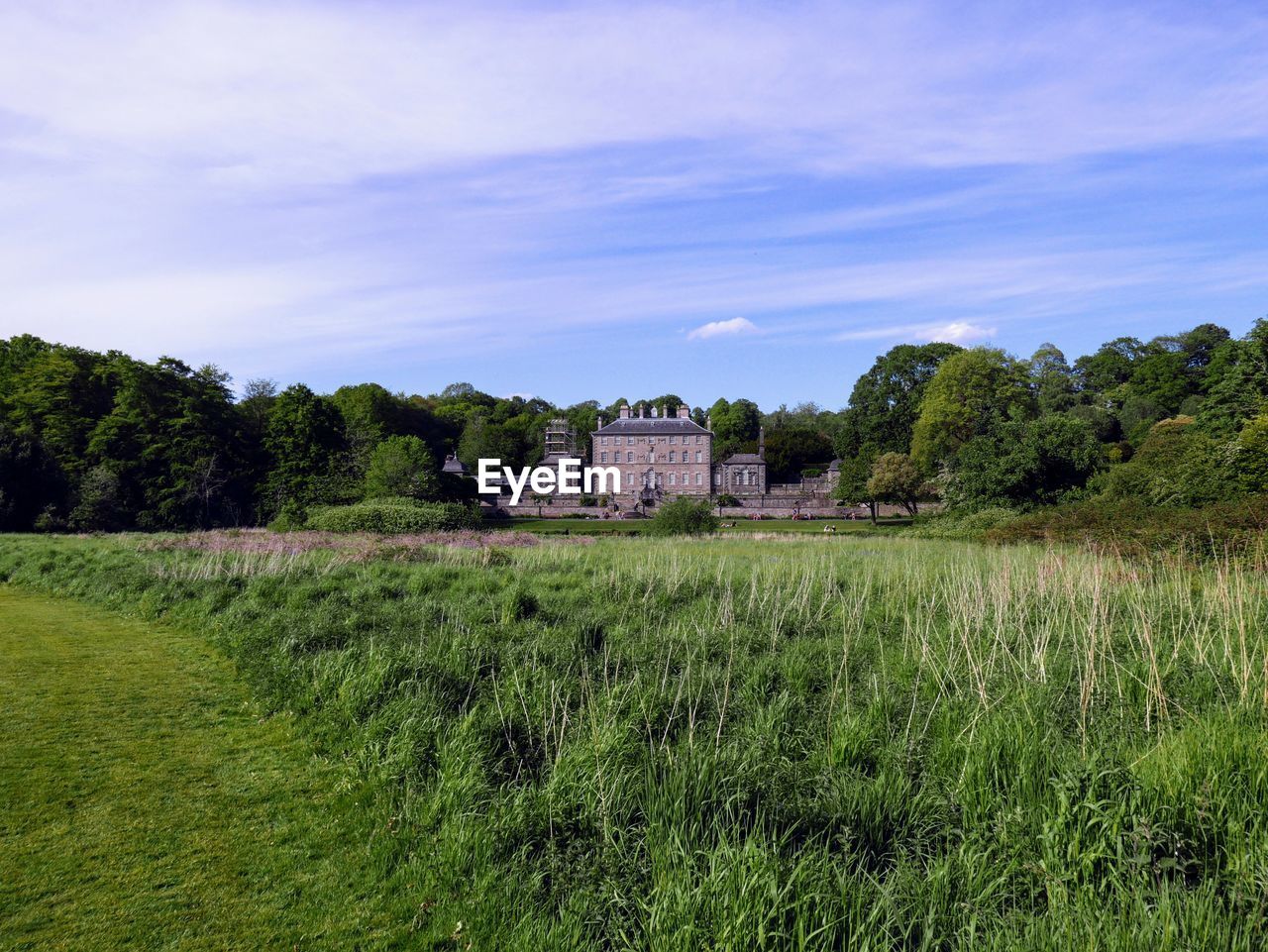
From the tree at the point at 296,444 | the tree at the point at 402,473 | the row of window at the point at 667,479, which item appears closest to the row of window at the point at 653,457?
the row of window at the point at 667,479

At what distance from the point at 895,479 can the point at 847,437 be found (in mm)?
22517

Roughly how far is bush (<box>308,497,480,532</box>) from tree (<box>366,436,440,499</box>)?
27.7ft

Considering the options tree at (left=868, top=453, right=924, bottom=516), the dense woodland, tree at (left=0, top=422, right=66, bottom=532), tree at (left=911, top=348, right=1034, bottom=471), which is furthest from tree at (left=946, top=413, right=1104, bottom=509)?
tree at (left=0, top=422, right=66, bottom=532)

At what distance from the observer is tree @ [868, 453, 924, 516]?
157 feet

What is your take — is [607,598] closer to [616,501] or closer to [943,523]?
[943,523]

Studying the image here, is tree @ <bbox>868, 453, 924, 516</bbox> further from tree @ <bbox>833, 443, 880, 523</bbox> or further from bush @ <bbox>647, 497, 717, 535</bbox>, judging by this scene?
bush @ <bbox>647, 497, 717, 535</bbox>

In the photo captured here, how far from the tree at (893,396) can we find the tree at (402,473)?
37.3 metres

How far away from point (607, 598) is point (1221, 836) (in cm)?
824

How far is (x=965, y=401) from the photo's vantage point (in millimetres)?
56594

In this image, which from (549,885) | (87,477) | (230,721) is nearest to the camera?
(549,885)

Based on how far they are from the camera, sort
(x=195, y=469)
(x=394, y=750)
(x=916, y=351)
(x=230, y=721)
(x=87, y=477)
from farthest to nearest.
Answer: (x=916, y=351) < (x=195, y=469) < (x=87, y=477) < (x=230, y=721) < (x=394, y=750)

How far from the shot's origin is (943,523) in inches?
1316

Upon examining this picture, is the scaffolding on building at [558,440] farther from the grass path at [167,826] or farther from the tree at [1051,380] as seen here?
the grass path at [167,826]

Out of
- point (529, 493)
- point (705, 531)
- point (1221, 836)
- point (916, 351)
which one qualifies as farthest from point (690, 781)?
point (916, 351)
